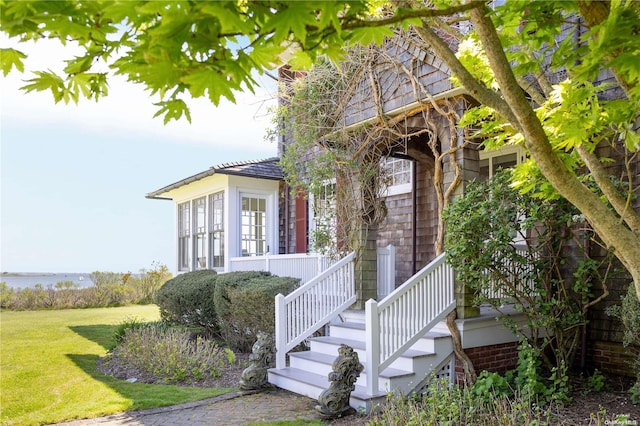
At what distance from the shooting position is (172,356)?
827 cm

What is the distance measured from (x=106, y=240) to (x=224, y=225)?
19.5 metres

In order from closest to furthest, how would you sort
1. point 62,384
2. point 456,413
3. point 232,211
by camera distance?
point 456,413
point 62,384
point 232,211

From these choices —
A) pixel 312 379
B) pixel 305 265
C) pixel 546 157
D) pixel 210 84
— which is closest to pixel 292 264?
pixel 305 265

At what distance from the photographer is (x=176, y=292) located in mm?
11844

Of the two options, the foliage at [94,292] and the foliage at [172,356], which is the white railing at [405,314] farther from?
the foliage at [94,292]

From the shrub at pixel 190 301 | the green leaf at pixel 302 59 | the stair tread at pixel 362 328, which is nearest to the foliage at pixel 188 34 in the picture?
the green leaf at pixel 302 59

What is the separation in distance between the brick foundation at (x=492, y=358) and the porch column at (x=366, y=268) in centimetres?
208

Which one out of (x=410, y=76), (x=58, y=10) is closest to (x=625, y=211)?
(x=58, y=10)

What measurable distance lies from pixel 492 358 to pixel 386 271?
245cm

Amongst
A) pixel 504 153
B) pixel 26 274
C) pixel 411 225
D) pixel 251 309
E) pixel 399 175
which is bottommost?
pixel 26 274

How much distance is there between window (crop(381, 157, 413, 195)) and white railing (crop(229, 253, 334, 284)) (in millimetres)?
2080

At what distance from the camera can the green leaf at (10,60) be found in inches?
93.0

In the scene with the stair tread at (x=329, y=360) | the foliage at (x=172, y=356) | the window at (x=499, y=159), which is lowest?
the foliage at (x=172, y=356)

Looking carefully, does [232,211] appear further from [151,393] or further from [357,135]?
[151,393]
